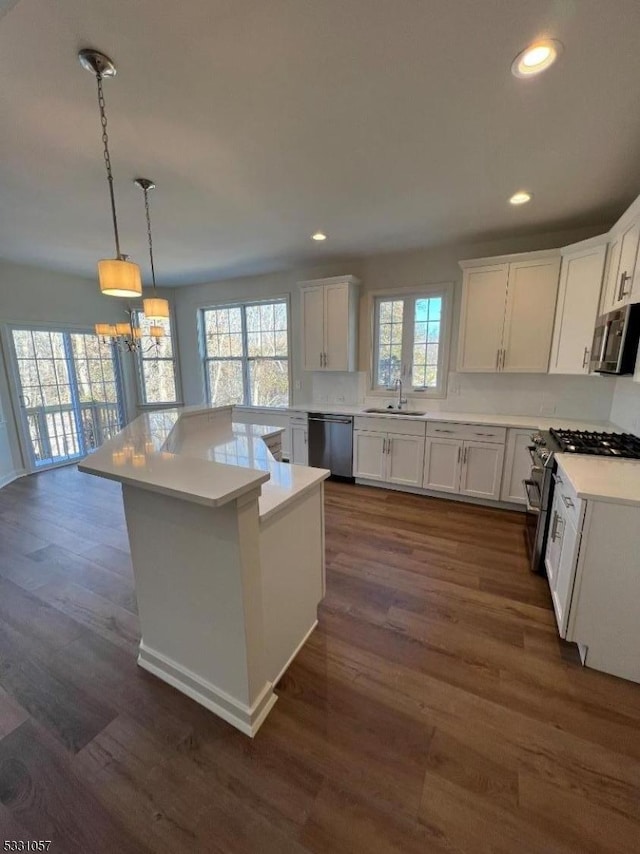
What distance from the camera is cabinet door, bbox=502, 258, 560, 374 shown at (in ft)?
10.5

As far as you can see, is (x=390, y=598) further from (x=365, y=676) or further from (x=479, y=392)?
(x=479, y=392)

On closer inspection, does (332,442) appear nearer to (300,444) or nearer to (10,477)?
(300,444)

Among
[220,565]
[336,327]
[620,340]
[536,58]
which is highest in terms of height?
[536,58]

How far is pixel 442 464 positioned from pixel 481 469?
384 millimetres

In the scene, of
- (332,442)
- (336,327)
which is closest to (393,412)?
(332,442)

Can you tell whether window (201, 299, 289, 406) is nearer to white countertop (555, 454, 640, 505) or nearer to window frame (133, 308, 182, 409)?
window frame (133, 308, 182, 409)

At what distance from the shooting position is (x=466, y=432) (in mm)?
3529

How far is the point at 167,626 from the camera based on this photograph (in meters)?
1.62

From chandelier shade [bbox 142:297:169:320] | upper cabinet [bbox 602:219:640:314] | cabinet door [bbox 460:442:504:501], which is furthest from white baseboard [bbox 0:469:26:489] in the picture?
upper cabinet [bbox 602:219:640:314]

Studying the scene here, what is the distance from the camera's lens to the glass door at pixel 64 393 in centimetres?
471

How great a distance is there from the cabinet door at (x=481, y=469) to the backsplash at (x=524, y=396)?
0.66m

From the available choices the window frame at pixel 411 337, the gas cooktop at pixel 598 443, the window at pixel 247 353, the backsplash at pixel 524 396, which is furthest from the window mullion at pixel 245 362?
the gas cooktop at pixel 598 443

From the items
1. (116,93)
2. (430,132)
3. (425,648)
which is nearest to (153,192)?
(116,93)

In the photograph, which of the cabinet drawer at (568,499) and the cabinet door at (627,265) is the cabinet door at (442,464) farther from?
the cabinet door at (627,265)
